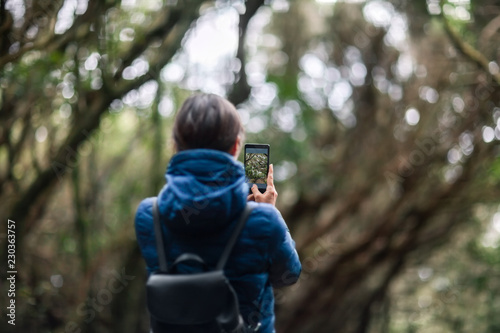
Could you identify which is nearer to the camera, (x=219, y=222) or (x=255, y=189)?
(x=219, y=222)

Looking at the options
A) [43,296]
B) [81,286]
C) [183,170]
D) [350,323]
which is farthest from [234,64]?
[350,323]

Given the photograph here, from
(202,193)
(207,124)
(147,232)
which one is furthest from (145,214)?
(207,124)

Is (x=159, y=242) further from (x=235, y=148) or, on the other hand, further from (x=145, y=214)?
(x=235, y=148)

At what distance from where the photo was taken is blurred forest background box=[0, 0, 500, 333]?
431 cm

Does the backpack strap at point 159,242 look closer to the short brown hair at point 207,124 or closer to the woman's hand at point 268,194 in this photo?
the short brown hair at point 207,124

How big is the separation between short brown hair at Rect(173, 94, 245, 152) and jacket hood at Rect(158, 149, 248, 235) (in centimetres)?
4

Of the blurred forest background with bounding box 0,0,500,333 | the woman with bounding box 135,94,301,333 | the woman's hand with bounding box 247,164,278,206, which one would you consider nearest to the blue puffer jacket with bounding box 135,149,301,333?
the woman with bounding box 135,94,301,333

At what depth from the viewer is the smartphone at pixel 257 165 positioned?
62.6 inches

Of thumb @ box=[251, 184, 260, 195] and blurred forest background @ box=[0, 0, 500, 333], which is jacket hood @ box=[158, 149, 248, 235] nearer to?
thumb @ box=[251, 184, 260, 195]

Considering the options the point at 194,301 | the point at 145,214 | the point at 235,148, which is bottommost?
the point at 194,301

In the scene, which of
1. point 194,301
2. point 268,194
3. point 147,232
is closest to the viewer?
point 194,301

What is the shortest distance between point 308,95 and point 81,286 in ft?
13.1

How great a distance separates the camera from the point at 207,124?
4.61 ft

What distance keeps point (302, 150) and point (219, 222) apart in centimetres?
475
